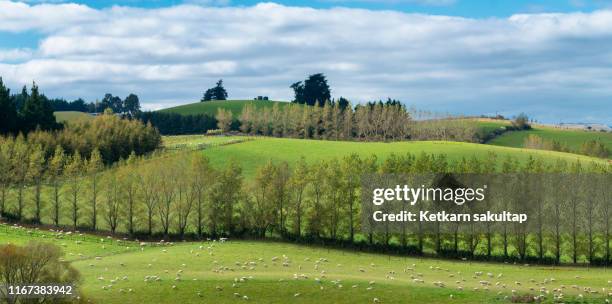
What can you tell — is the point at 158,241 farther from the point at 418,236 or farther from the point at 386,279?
the point at 386,279

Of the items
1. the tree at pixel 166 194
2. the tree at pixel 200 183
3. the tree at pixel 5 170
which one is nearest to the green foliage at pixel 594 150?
the tree at pixel 200 183

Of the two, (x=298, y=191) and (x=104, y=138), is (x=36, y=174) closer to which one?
(x=104, y=138)

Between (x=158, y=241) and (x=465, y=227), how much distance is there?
111 feet

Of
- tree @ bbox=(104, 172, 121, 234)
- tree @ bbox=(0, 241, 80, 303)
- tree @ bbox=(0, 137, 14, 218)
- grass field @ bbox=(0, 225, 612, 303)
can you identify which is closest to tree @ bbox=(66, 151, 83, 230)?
tree @ bbox=(104, 172, 121, 234)

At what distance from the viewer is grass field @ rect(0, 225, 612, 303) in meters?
54.5

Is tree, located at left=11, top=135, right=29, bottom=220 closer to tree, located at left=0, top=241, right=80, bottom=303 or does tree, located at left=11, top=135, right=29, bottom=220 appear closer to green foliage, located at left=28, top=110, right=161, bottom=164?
green foliage, located at left=28, top=110, right=161, bottom=164

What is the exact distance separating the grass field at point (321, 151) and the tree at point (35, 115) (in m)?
28.5

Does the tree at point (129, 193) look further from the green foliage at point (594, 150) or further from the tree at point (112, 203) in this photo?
the green foliage at point (594, 150)

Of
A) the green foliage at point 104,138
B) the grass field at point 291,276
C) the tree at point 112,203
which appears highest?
the green foliage at point 104,138

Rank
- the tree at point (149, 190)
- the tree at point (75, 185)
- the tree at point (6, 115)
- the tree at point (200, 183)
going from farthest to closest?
the tree at point (6, 115) → the tree at point (75, 185) → the tree at point (149, 190) → the tree at point (200, 183)

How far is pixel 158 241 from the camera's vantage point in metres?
87.6

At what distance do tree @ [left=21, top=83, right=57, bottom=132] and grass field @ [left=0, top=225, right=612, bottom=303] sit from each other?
192 feet

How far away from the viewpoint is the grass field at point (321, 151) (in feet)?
461

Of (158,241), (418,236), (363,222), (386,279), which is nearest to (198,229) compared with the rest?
(158,241)
